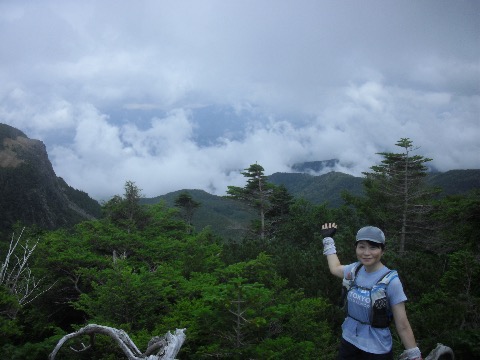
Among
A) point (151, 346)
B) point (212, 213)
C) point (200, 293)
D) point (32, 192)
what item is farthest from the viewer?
point (212, 213)

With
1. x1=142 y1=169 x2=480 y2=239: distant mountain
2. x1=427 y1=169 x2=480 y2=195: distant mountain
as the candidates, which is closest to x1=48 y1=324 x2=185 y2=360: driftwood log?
x1=142 y1=169 x2=480 y2=239: distant mountain

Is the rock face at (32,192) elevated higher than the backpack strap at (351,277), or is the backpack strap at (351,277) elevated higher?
the rock face at (32,192)

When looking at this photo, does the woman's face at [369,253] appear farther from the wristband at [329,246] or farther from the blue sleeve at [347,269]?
the wristband at [329,246]

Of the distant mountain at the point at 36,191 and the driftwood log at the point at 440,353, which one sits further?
the distant mountain at the point at 36,191

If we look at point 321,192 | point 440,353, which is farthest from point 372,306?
point 321,192

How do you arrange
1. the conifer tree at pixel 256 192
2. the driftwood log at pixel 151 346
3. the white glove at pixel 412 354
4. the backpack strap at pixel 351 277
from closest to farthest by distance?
the white glove at pixel 412 354 < the backpack strap at pixel 351 277 < the driftwood log at pixel 151 346 < the conifer tree at pixel 256 192

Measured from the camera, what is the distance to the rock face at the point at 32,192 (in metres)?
71.6

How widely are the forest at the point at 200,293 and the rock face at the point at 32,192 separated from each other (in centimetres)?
5904

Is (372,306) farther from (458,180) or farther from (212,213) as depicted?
(212,213)

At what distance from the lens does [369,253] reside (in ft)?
8.94

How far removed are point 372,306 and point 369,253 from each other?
0.38 metres

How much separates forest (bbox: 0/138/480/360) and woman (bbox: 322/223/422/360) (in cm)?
308

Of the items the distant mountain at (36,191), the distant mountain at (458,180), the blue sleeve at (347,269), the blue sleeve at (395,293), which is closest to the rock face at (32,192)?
the distant mountain at (36,191)

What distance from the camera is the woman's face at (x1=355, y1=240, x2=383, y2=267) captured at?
2.71m
